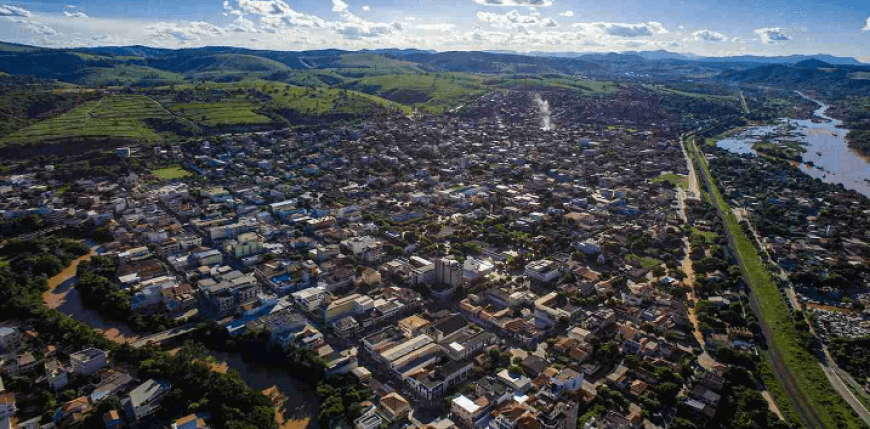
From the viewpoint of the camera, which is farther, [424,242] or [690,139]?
[690,139]

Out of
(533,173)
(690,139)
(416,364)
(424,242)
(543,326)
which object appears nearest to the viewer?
(416,364)

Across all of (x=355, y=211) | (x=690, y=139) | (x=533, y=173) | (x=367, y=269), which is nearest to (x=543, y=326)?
(x=367, y=269)

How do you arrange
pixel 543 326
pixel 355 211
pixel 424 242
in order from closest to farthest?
pixel 543 326 → pixel 424 242 → pixel 355 211

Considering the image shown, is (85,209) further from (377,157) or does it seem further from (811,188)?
(811,188)

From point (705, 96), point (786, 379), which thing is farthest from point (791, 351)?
point (705, 96)

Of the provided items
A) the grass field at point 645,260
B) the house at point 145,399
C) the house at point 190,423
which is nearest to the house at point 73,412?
the house at point 145,399

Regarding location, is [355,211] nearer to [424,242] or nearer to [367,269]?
[424,242]

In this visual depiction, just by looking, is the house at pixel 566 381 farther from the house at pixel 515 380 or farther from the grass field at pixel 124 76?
the grass field at pixel 124 76
